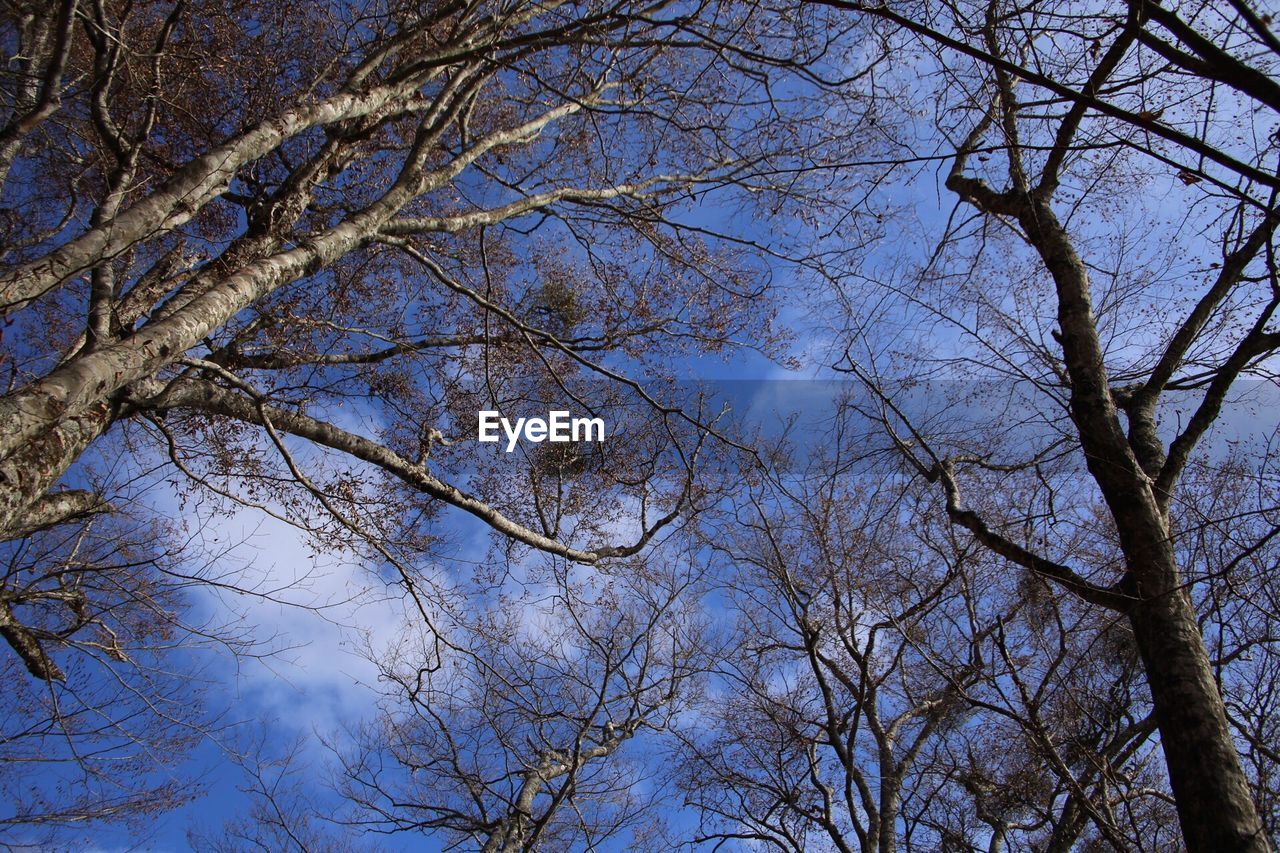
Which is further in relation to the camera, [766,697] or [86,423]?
[766,697]

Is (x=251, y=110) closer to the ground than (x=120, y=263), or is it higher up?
higher up

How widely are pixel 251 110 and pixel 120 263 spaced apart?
2333mm

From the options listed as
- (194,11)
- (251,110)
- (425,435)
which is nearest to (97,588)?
(425,435)

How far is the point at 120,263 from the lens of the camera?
16.1 feet

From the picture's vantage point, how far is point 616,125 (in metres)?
6.40

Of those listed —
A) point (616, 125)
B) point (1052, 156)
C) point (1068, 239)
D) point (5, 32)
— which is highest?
point (5, 32)

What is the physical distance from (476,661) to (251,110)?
5.53 metres

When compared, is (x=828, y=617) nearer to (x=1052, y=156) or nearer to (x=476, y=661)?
(x=476, y=661)

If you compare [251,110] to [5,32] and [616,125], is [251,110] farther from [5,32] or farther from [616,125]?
[616,125]

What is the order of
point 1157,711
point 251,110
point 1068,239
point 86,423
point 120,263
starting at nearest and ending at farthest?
point 1157,711 → point 86,423 → point 1068,239 → point 120,263 → point 251,110

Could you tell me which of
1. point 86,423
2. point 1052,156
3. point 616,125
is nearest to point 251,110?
A: point 616,125

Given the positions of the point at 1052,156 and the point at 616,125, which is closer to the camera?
the point at 1052,156

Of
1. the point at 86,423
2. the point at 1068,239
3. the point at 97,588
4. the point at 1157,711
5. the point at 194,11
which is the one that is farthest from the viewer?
the point at 194,11

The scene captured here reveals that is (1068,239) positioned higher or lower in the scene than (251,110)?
lower
